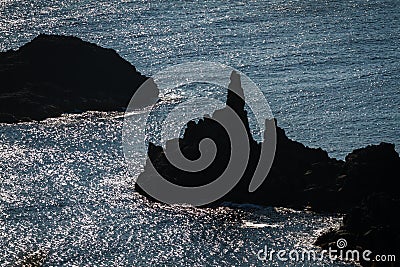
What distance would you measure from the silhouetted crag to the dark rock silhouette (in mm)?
33345

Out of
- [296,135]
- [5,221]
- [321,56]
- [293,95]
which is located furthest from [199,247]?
[321,56]

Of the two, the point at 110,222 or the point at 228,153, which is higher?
the point at 228,153

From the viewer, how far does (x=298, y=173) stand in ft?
357

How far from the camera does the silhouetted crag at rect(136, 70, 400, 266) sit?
103375 mm

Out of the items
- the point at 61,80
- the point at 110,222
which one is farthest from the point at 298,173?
the point at 61,80

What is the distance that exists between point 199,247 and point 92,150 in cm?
3605

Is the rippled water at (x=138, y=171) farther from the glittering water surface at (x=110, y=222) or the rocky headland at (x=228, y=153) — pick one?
the rocky headland at (x=228, y=153)

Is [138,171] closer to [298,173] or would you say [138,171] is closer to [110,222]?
[110,222]

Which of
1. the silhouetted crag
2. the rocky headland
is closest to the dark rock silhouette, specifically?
the rocky headland

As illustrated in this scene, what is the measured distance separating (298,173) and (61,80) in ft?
183

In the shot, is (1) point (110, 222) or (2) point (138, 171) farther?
(2) point (138, 171)

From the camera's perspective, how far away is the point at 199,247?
94875mm

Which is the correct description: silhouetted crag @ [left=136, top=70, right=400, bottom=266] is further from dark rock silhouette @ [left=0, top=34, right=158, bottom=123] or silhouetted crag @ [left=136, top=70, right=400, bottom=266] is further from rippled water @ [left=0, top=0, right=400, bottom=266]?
dark rock silhouette @ [left=0, top=34, right=158, bottom=123]

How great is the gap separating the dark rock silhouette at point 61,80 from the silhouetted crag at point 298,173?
3335cm
